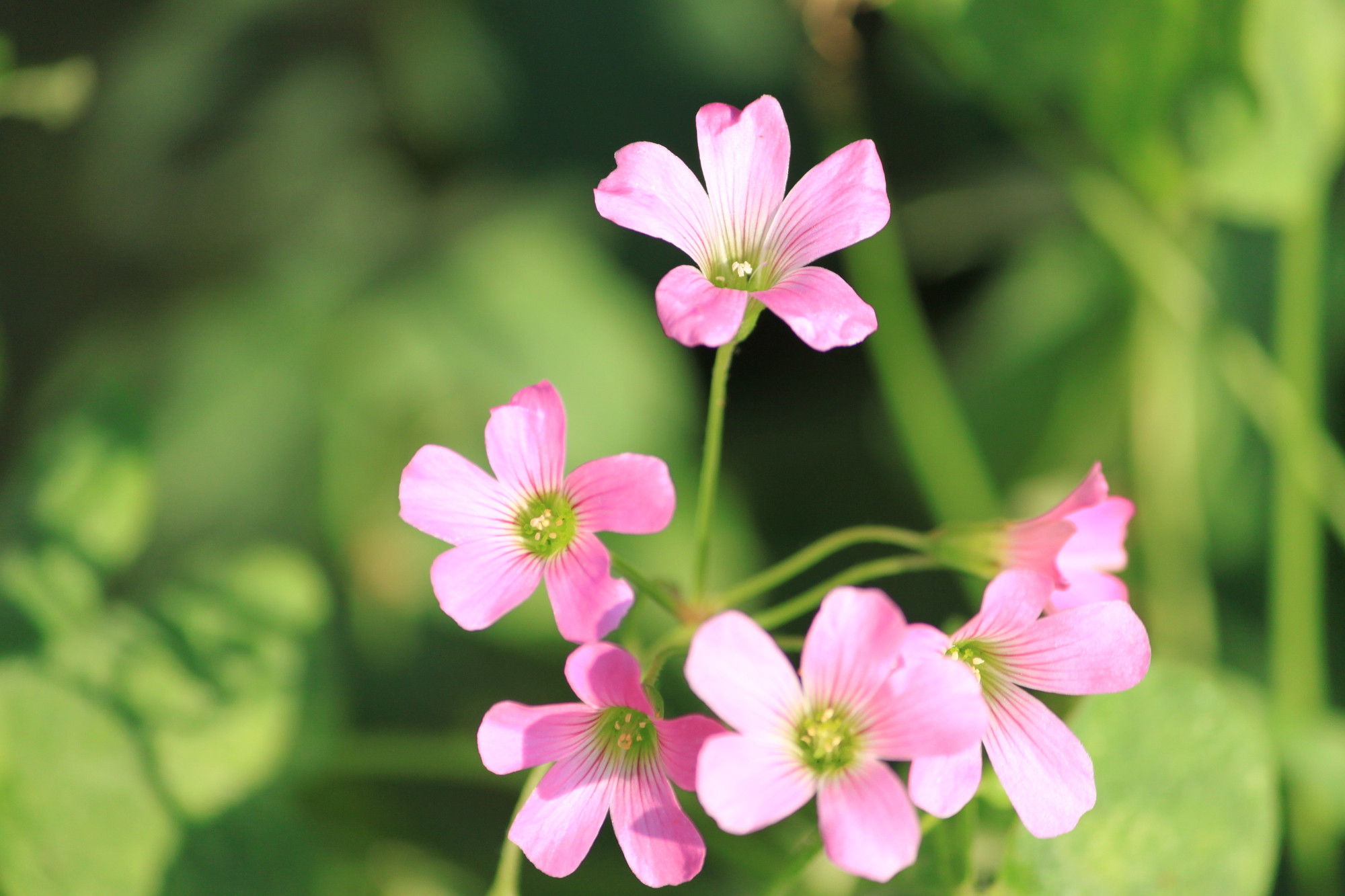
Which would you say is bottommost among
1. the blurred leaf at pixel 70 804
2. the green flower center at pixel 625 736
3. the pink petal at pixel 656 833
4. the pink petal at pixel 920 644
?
the blurred leaf at pixel 70 804

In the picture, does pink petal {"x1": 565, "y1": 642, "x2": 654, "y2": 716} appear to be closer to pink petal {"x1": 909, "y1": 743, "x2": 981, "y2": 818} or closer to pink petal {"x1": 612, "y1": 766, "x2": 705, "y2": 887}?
pink petal {"x1": 612, "y1": 766, "x2": 705, "y2": 887}

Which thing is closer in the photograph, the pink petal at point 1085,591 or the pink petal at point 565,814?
the pink petal at point 565,814

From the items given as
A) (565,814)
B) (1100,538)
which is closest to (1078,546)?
(1100,538)

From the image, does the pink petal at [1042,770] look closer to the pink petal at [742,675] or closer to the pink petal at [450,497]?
the pink petal at [742,675]

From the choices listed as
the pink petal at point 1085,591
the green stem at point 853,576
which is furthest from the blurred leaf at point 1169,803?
the green stem at point 853,576

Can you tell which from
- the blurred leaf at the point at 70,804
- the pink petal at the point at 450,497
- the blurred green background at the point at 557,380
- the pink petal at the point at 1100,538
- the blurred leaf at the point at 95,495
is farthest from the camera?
the blurred leaf at the point at 95,495

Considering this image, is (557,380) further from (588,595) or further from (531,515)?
(588,595)

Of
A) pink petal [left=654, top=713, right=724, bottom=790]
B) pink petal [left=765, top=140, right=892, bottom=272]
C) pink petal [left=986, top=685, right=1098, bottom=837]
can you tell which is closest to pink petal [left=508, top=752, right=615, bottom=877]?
pink petal [left=654, top=713, right=724, bottom=790]
